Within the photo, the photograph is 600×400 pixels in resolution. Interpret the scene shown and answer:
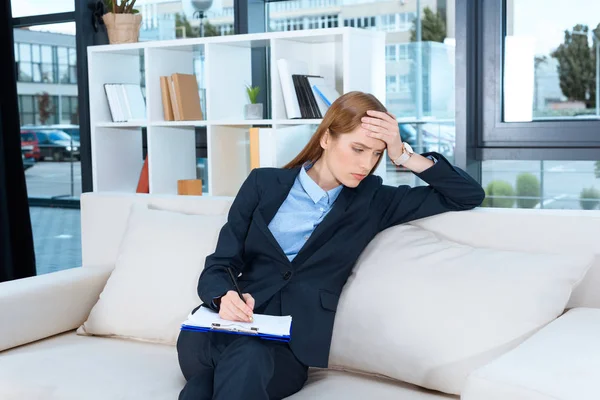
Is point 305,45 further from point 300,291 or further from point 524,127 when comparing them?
point 300,291

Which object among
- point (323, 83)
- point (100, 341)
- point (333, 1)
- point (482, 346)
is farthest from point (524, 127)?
point (100, 341)

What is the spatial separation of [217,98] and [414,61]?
952 mm

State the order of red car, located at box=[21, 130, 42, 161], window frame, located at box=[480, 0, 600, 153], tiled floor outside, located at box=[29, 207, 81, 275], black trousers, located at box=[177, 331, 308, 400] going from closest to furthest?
1. black trousers, located at box=[177, 331, 308, 400]
2. window frame, located at box=[480, 0, 600, 153]
3. red car, located at box=[21, 130, 42, 161]
4. tiled floor outside, located at box=[29, 207, 81, 275]

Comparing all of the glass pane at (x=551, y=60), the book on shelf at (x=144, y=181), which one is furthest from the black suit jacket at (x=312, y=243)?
the book on shelf at (x=144, y=181)

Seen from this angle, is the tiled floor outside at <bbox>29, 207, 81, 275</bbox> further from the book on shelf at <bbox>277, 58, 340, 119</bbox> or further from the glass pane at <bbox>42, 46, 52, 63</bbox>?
the book on shelf at <bbox>277, 58, 340, 119</bbox>

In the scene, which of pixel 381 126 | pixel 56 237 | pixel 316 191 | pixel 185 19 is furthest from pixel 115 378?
pixel 56 237

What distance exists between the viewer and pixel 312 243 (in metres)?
2.29

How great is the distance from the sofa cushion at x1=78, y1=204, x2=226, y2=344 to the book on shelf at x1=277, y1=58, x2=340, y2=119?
2.30 ft

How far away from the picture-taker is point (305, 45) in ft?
11.2

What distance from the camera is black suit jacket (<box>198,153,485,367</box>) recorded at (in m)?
2.24

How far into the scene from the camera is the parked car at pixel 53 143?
16.6 ft

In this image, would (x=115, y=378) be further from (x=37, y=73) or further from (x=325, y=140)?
(x=37, y=73)

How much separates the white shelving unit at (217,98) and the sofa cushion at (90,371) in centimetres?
104

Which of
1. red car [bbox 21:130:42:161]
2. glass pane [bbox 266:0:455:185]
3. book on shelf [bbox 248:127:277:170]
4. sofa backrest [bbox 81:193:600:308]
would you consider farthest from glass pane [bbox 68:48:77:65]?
sofa backrest [bbox 81:193:600:308]
